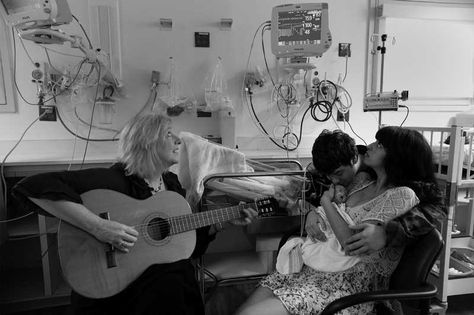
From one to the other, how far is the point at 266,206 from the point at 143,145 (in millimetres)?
662

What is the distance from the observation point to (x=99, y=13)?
2.43 metres

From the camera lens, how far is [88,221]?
1.28 metres

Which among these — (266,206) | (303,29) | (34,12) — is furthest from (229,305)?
(34,12)

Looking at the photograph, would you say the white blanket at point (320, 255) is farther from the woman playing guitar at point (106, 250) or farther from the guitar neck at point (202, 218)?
the woman playing guitar at point (106, 250)

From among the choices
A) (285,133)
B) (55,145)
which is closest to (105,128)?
(55,145)

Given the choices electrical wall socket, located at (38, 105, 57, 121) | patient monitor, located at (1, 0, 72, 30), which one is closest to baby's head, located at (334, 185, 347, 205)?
patient monitor, located at (1, 0, 72, 30)

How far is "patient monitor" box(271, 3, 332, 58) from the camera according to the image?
208 cm

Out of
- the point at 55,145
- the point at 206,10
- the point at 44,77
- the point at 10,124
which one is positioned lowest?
the point at 55,145

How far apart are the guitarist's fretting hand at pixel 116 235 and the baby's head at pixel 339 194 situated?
0.85 metres

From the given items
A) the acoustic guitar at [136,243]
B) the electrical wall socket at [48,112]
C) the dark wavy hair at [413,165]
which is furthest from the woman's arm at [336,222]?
the electrical wall socket at [48,112]

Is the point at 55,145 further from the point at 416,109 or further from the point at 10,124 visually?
the point at 416,109

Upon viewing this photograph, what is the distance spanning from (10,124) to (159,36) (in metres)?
1.30

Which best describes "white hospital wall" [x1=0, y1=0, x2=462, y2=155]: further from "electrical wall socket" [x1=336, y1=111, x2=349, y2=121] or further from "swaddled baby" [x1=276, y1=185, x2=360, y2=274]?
"swaddled baby" [x1=276, y1=185, x2=360, y2=274]

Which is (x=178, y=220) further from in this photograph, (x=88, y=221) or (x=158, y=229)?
(x=88, y=221)
